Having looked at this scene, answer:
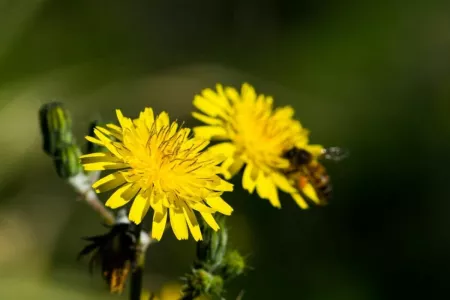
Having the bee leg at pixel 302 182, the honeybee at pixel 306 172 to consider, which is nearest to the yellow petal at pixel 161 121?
the honeybee at pixel 306 172

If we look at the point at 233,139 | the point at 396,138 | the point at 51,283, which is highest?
the point at 396,138

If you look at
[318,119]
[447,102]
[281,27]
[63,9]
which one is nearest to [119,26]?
[63,9]

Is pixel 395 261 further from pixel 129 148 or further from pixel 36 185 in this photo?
pixel 129 148

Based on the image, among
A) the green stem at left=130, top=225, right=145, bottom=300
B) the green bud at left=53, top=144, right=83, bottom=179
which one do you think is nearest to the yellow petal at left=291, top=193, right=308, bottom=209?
the green stem at left=130, top=225, right=145, bottom=300

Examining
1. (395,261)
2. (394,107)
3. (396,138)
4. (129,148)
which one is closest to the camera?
(129,148)

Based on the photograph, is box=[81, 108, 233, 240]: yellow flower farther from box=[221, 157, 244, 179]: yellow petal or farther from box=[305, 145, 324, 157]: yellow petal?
box=[305, 145, 324, 157]: yellow petal
